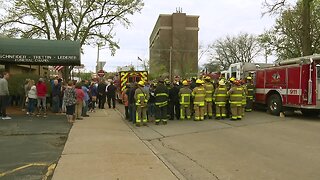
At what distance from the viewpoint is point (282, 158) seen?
8.93 meters

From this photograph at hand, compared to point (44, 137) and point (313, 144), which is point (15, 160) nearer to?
point (44, 137)

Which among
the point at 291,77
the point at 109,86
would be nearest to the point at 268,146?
the point at 291,77

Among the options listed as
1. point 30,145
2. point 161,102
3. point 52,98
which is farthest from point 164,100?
point 30,145

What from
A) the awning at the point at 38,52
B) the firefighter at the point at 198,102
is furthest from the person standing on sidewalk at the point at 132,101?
the awning at the point at 38,52

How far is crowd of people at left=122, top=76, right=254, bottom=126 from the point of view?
1576 cm

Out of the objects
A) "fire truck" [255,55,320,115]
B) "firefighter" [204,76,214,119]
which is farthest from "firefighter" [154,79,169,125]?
"fire truck" [255,55,320,115]

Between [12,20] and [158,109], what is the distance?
77.5 feet

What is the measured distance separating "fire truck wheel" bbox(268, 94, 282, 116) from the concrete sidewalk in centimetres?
804

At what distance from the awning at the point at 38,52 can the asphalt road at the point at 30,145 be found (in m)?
4.01

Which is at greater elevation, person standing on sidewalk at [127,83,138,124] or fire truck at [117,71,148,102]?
fire truck at [117,71,148,102]

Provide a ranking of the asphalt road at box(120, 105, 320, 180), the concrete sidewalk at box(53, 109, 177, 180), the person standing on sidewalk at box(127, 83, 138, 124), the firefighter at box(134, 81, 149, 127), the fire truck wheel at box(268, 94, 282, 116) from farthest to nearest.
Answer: the fire truck wheel at box(268, 94, 282, 116) < the person standing on sidewalk at box(127, 83, 138, 124) < the firefighter at box(134, 81, 149, 127) < the asphalt road at box(120, 105, 320, 180) < the concrete sidewalk at box(53, 109, 177, 180)

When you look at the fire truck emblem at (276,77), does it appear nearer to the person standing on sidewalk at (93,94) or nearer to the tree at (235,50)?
the person standing on sidewalk at (93,94)

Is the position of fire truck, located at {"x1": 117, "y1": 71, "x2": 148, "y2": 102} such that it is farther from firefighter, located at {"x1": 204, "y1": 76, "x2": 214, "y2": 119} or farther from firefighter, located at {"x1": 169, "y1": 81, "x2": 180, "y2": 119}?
firefighter, located at {"x1": 204, "y1": 76, "x2": 214, "y2": 119}

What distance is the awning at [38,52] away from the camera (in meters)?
18.7
